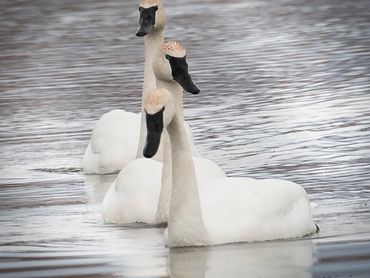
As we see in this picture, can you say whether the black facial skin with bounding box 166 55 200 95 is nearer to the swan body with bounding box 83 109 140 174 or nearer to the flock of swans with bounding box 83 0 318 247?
the flock of swans with bounding box 83 0 318 247

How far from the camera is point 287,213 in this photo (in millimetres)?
11008

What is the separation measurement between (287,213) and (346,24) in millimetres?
17736

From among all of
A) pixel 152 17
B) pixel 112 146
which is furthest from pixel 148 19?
pixel 112 146

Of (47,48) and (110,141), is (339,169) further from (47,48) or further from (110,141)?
(47,48)

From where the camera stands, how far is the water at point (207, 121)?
1036cm

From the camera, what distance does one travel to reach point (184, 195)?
1049 cm

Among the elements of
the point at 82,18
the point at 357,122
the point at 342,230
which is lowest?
the point at 82,18

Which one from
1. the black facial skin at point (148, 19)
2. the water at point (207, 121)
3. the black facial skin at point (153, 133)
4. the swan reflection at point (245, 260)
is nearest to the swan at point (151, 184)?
the water at point (207, 121)

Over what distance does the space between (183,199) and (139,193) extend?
1.55 meters

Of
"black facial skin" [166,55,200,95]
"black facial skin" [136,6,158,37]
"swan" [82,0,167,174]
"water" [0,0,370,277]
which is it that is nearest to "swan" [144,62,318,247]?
"water" [0,0,370,277]

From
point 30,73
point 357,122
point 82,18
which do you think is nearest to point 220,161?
point 357,122

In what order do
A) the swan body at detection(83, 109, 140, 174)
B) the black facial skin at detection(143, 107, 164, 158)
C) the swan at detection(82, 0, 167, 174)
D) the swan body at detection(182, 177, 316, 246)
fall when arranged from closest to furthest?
the black facial skin at detection(143, 107, 164, 158)
the swan body at detection(182, 177, 316, 246)
the swan at detection(82, 0, 167, 174)
the swan body at detection(83, 109, 140, 174)

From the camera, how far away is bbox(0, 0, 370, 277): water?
10.4m

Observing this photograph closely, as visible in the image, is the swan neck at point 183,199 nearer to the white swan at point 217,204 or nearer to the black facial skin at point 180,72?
the white swan at point 217,204
